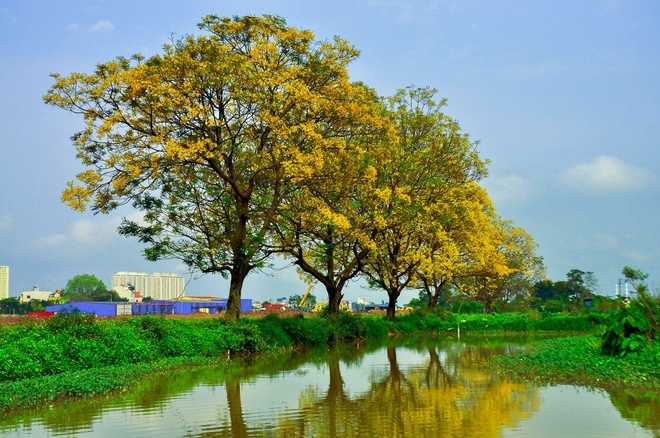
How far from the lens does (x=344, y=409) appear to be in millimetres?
14094

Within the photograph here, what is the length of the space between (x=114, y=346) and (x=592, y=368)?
13.7 metres

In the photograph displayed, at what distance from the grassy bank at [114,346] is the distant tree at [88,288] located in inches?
3764

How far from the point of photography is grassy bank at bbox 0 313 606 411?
16.1 meters

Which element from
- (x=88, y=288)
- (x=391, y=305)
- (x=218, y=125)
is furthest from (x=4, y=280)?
(x=218, y=125)

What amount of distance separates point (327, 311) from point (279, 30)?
63.2 ft

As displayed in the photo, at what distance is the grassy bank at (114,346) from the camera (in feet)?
52.7

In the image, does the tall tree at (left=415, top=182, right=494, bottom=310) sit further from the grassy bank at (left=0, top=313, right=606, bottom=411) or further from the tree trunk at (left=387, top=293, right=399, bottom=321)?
the grassy bank at (left=0, top=313, right=606, bottom=411)

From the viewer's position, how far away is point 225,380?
19.7 meters

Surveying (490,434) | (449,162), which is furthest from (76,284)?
(490,434)

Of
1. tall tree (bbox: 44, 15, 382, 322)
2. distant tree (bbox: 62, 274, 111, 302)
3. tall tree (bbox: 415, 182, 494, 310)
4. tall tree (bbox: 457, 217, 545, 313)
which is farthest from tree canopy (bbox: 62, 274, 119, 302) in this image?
tall tree (bbox: 44, 15, 382, 322)

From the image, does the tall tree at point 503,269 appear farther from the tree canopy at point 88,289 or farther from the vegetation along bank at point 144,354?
the tree canopy at point 88,289

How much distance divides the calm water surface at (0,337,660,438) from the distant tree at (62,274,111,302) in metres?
111

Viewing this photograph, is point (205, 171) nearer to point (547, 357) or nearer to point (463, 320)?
point (547, 357)

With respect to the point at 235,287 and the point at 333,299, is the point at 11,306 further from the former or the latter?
the point at 235,287
